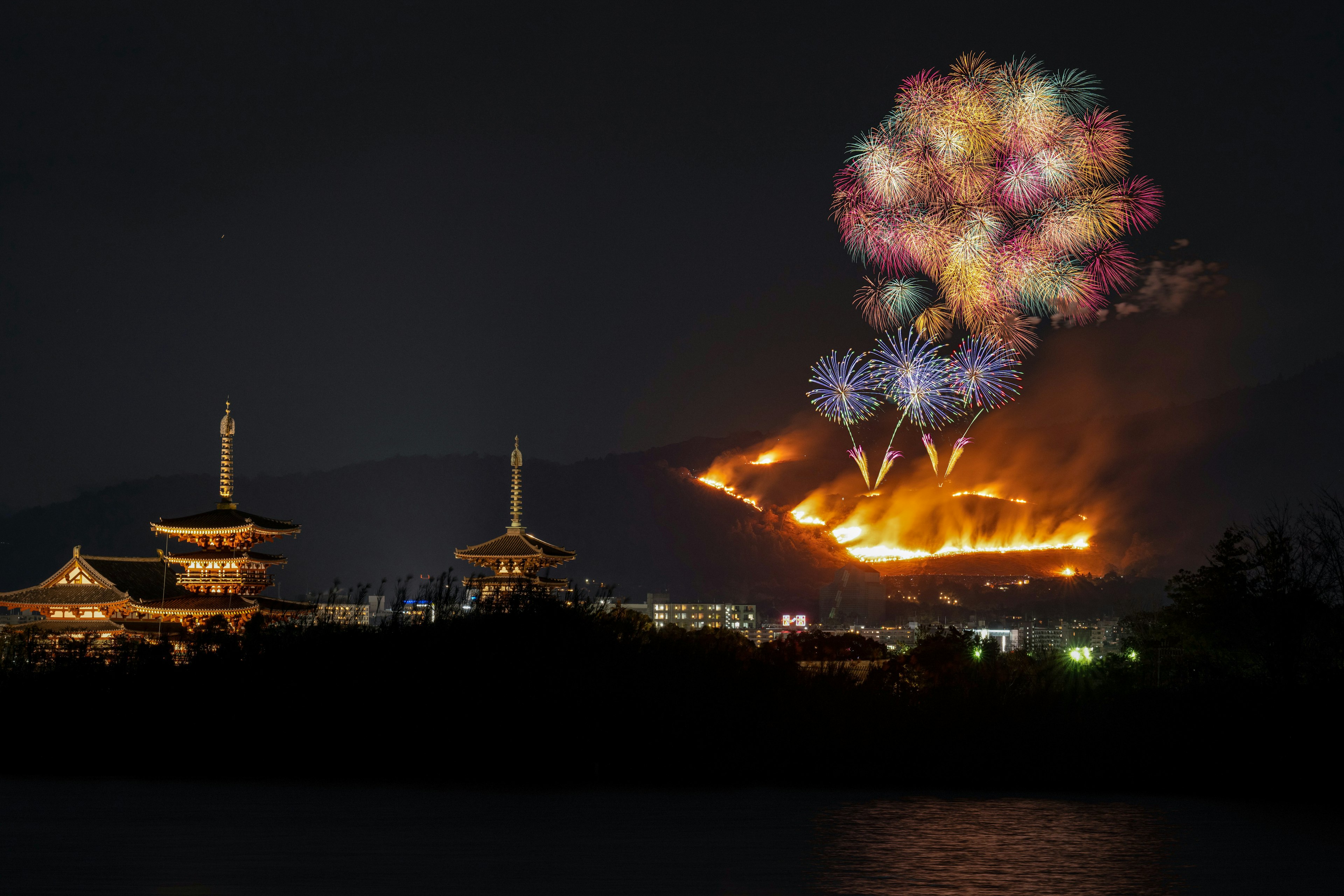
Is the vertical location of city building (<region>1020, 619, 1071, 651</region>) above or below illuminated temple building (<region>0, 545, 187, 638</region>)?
below

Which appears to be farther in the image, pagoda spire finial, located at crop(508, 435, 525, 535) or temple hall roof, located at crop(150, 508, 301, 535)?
pagoda spire finial, located at crop(508, 435, 525, 535)

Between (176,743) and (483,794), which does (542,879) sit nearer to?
(483,794)

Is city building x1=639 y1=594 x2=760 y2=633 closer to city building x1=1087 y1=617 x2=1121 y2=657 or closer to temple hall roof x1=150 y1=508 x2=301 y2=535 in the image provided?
city building x1=1087 y1=617 x2=1121 y2=657

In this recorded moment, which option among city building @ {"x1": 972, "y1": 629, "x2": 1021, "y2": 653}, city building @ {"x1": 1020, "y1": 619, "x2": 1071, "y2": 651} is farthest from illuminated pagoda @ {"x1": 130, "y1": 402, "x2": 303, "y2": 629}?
city building @ {"x1": 972, "y1": 629, "x2": 1021, "y2": 653}

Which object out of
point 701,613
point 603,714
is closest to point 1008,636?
point 701,613

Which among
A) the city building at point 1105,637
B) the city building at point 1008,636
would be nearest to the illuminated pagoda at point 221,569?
the city building at point 1105,637

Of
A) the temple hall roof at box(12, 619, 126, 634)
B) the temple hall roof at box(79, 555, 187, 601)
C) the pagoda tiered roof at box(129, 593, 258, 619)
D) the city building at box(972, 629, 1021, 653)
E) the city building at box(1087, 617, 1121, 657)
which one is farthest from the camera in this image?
the city building at box(972, 629, 1021, 653)
